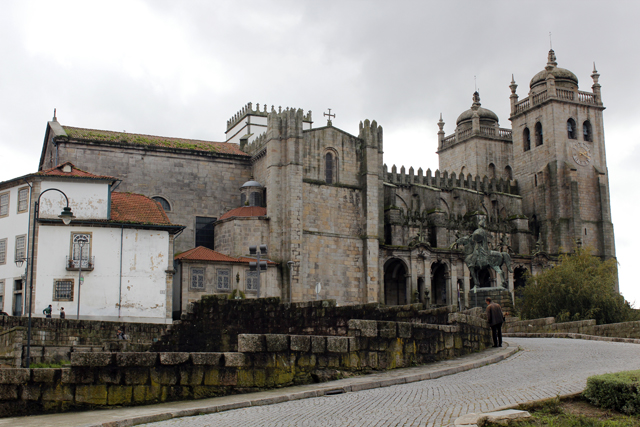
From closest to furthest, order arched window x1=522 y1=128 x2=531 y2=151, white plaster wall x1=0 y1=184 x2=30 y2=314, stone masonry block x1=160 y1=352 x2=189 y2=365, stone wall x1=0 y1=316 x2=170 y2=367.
A: 1. stone masonry block x1=160 y1=352 x2=189 y2=365
2. stone wall x1=0 y1=316 x2=170 y2=367
3. white plaster wall x1=0 y1=184 x2=30 y2=314
4. arched window x1=522 y1=128 x2=531 y2=151

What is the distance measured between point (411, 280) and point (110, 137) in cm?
2338

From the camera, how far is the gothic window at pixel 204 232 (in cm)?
4928

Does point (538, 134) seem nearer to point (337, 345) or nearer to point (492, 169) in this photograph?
point (492, 169)

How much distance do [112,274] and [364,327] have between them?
75.1 ft

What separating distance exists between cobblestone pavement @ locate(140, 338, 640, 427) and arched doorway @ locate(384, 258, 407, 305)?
132 feet

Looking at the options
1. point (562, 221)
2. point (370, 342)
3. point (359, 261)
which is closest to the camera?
point (370, 342)

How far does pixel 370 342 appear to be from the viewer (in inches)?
576

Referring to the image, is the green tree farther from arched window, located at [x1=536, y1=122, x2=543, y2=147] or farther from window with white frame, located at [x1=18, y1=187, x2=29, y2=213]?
arched window, located at [x1=536, y1=122, x2=543, y2=147]

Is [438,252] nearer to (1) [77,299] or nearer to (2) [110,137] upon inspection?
(2) [110,137]

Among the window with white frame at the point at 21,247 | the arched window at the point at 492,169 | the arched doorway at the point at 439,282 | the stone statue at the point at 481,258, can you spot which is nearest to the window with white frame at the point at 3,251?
the window with white frame at the point at 21,247

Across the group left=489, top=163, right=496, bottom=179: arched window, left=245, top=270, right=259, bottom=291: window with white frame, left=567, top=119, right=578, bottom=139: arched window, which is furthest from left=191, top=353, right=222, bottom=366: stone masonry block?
left=489, top=163, right=496, bottom=179: arched window

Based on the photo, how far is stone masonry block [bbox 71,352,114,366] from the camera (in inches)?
435

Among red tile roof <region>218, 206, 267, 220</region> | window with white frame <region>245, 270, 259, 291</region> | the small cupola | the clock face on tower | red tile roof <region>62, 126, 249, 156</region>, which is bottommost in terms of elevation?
window with white frame <region>245, 270, 259, 291</region>

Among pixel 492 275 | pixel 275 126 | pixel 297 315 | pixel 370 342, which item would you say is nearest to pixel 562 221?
pixel 492 275
